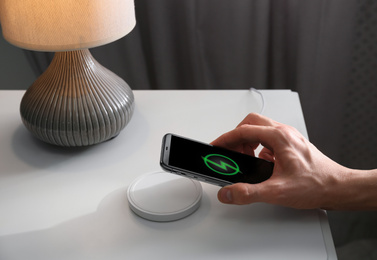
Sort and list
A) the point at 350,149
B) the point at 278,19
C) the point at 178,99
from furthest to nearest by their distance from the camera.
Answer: the point at 350,149 → the point at 278,19 → the point at 178,99

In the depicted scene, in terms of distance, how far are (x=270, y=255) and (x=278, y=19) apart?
841 millimetres

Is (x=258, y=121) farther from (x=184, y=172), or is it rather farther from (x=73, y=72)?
(x=73, y=72)

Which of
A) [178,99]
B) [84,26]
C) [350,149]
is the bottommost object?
[350,149]

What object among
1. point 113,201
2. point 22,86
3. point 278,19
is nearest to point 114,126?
point 113,201

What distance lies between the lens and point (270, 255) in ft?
1.93

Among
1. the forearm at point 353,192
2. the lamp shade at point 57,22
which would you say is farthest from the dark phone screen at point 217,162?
the lamp shade at point 57,22

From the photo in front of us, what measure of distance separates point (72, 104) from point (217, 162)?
274 millimetres

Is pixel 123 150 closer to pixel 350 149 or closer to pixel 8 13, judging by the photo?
pixel 8 13

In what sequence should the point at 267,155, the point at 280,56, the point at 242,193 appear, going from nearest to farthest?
1. the point at 242,193
2. the point at 267,155
3. the point at 280,56

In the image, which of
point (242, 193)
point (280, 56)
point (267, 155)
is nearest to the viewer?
point (242, 193)

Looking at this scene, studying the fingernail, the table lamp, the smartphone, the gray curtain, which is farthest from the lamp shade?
the gray curtain

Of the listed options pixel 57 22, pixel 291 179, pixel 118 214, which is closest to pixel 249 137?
→ pixel 291 179

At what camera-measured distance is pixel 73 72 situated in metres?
0.76

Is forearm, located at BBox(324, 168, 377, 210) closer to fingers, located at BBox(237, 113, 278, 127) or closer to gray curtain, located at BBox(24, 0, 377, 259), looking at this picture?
fingers, located at BBox(237, 113, 278, 127)
